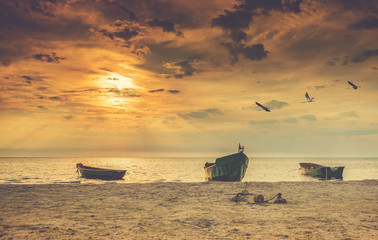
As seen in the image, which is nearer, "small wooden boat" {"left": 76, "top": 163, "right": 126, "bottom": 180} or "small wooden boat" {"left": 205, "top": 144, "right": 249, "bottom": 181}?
"small wooden boat" {"left": 205, "top": 144, "right": 249, "bottom": 181}

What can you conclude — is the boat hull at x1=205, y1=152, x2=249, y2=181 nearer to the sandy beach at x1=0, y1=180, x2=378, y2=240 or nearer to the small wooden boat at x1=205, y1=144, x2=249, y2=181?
the small wooden boat at x1=205, y1=144, x2=249, y2=181

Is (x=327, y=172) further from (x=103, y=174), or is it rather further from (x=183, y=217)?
(x=183, y=217)

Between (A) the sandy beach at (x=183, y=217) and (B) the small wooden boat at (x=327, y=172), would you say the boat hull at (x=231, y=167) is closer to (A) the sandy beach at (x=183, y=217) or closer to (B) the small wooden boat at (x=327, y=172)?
(B) the small wooden boat at (x=327, y=172)

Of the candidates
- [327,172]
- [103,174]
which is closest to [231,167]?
[327,172]

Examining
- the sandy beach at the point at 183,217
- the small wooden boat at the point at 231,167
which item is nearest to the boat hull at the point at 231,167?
the small wooden boat at the point at 231,167

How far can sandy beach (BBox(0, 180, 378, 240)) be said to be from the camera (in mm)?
7648

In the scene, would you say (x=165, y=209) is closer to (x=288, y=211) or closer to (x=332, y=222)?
(x=288, y=211)

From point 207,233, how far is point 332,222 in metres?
4.07

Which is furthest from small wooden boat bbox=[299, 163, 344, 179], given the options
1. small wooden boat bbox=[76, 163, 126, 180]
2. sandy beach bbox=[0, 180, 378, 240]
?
small wooden boat bbox=[76, 163, 126, 180]

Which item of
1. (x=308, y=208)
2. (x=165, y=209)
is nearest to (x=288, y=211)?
(x=308, y=208)

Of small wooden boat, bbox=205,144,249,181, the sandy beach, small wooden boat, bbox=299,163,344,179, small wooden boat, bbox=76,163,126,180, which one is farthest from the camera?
small wooden boat, bbox=76,163,126,180

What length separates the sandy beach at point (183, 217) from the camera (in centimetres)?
765

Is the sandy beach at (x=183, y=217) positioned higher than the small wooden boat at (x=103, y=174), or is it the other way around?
the sandy beach at (x=183, y=217)

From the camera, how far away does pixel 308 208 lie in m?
11.4
